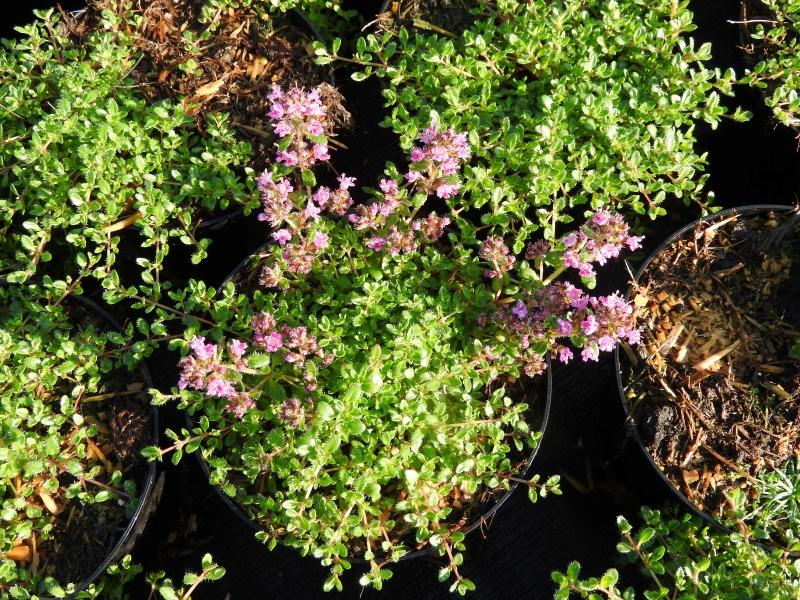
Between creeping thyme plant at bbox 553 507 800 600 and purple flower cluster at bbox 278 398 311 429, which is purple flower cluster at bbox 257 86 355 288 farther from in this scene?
creeping thyme plant at bbox 553 507 800 600

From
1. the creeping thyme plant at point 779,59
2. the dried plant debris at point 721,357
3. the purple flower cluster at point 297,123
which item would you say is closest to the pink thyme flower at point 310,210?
the purple flower cluster at point 297,123

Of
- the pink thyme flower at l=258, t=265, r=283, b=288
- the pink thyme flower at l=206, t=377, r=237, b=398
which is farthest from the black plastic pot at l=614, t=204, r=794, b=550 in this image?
the pink thyme flower at l=206, t=377, r=237, b=398

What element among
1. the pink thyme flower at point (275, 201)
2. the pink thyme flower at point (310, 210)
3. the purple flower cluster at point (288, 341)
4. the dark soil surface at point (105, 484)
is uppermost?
the pink thyme flower at point (275, 201)

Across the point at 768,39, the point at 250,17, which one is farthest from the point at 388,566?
the point at 768,39

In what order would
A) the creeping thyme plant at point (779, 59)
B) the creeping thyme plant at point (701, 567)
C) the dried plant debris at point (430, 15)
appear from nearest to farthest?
the creeping thyme plant at point (701, 567) → the creeping thyme plant at point (779, 59) → the dried plant debris at point (430, 15)

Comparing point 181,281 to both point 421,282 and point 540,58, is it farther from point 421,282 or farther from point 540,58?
point 540,58

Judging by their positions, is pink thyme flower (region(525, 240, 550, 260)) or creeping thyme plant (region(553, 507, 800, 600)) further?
pink thyme flower (region(525, 240, 550, 260))

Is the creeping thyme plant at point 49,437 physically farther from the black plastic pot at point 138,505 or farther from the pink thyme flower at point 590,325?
the pink thyme flower at point 590,325
